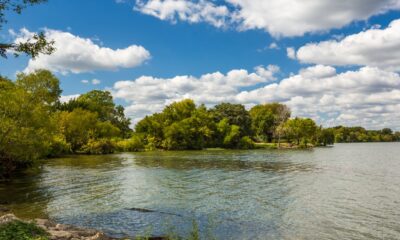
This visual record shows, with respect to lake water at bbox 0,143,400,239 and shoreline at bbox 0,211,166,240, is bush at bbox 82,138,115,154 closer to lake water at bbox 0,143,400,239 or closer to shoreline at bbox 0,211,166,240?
lake water at bbox 0,143,400,239

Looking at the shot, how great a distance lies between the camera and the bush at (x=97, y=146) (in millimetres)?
89688

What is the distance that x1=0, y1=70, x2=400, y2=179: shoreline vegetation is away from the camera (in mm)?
34625

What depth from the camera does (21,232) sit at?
43.5 feet

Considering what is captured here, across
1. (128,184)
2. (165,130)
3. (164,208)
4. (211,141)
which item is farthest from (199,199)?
(211,141)

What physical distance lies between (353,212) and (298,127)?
12835cm

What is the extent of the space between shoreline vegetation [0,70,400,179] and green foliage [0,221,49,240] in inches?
807

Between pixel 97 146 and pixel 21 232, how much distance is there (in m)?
79.9

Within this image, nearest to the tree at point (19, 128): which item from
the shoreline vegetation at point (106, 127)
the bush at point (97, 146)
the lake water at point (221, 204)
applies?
the shoreline vegetation at point (106, 127)

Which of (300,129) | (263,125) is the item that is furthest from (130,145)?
(300,129)

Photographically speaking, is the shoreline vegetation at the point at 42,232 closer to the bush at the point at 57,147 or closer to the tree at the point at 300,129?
the bush at the point at 57,147

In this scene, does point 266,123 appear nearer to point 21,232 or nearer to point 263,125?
point 263,125

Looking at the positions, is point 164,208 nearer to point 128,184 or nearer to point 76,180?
point 128,184

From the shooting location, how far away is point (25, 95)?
117ft

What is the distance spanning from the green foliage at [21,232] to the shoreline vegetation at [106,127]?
67.2ft
